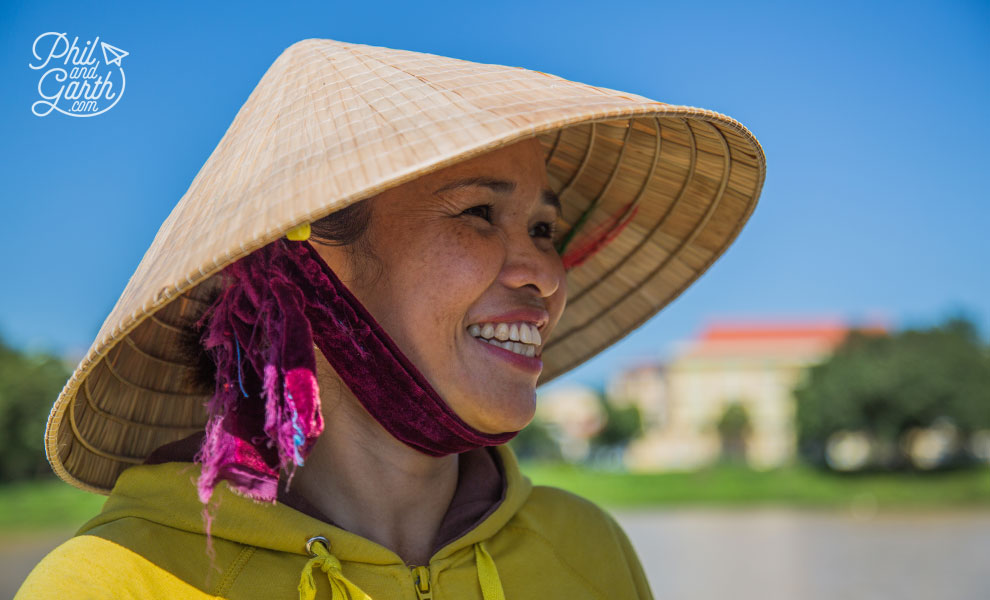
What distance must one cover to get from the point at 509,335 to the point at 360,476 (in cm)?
36

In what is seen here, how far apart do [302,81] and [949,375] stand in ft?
125

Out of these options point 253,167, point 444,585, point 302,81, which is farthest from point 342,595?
point 302,81

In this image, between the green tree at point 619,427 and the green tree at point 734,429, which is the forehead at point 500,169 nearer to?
the green tree at point 619,427

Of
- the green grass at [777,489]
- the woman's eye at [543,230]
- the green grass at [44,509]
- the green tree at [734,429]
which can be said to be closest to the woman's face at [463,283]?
the woman's eye at [543,230]

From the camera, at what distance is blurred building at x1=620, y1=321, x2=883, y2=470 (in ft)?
200

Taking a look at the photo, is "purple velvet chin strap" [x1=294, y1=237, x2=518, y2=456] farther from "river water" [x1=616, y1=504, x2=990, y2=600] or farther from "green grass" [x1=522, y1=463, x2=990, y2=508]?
"green grass" [x1=522, y1=463, x2=990, y2=508]

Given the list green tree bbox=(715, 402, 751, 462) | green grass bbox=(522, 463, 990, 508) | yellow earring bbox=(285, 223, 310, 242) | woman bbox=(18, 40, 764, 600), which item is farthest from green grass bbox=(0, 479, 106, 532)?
green tree bbox=(715, 402, 751, 462)

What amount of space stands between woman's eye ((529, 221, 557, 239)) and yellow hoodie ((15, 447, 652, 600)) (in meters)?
0.53

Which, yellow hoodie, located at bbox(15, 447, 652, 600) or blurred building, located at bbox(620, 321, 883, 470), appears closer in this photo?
yellow hoodie, located at bbox(15, 447, 652, 600)

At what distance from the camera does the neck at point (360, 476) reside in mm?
1542

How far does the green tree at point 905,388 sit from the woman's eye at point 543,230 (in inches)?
1433

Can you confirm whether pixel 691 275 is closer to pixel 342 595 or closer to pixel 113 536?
pixel 342 595

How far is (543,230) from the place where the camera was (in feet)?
5.71

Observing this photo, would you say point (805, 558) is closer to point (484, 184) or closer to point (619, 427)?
point (484, 184)
